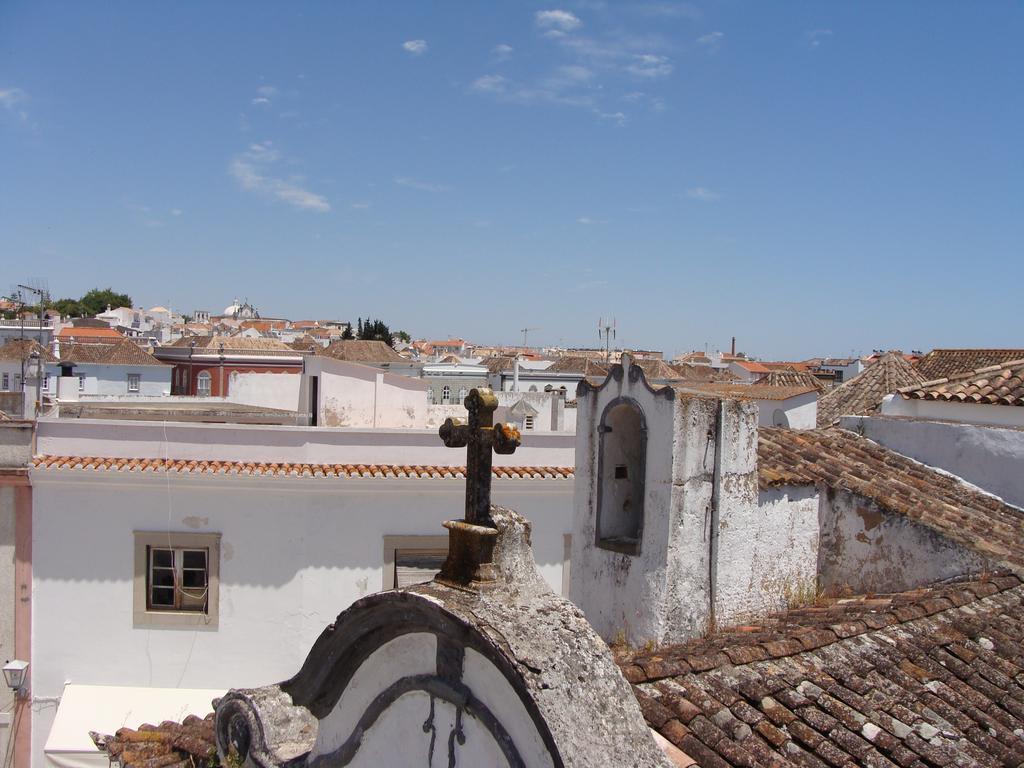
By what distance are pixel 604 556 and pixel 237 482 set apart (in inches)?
267

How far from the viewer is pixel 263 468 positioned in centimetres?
1135

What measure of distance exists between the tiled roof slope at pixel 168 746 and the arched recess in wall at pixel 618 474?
2.83 metres

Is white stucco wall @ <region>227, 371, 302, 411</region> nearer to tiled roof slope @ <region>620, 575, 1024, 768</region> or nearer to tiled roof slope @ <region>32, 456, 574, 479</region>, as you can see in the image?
tiled roof slope @ <region>32, 456, 574, 479</region>

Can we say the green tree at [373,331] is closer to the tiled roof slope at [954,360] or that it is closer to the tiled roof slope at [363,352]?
the tiled roof slope at [363,352]

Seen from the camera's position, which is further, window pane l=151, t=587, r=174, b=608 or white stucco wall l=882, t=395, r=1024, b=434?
window pane l=151, t=587, r=174, b=608

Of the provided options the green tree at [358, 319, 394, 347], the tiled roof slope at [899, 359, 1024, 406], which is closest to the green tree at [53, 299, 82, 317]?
the green tree at [358, 319, 394, 347]

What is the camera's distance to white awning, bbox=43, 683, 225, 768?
10.9 meters

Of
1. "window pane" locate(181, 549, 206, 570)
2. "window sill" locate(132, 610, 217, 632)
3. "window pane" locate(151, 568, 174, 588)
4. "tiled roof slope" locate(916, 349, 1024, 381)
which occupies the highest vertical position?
"tiled roof slope" locate(916, 349, 1024, 381)

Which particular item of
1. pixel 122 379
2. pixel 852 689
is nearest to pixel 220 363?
pixel 122 379

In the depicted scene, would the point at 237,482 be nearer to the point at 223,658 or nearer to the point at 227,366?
the point at 223,658

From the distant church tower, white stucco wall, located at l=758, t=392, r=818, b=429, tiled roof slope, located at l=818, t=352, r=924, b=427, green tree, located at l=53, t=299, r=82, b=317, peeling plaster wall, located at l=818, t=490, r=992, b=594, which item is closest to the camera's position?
the distant church tower

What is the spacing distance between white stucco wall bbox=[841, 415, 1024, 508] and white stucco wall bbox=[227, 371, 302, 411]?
55.5 ft

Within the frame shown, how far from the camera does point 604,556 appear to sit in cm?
607

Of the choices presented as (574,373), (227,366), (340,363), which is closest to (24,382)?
(340,363)
